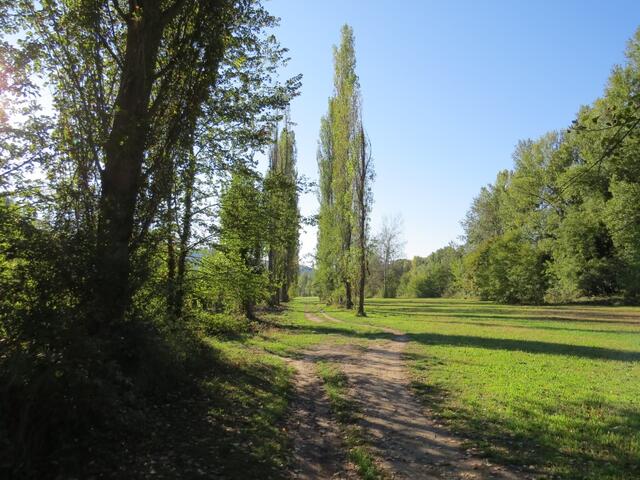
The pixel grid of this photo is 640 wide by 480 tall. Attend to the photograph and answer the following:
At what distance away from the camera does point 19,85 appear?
6.09 meters

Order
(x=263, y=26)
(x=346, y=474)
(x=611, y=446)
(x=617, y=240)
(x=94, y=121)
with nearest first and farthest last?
(x=346, y=474)
(x=611, y=446)
(x=94, y=121)
(x=263, y=26)
(x=617, y=240)

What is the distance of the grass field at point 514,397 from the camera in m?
5.38

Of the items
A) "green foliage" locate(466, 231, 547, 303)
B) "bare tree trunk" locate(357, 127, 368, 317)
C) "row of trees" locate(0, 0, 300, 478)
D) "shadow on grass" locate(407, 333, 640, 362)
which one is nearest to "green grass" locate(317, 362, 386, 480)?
"row of trees" locate(0, 0, 300, 478)

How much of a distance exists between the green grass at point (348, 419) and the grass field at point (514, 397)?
2.99 feet

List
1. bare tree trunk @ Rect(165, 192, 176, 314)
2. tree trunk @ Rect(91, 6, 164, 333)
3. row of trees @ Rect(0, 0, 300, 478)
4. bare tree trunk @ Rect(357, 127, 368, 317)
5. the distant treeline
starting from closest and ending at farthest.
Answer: row of trees @ Rect(0, 0, 300, 478) → tree trunk @ Rect(91, 6, 164, 333) → bare tree trunk @ Rect(165, 192, 176, 314) → bare tree trunk @ Rect(357, 127, 368, 317) → the distant treeline

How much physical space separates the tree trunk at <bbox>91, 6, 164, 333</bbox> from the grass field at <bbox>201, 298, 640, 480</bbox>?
101 inches

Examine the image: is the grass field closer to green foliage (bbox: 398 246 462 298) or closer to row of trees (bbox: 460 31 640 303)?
row of trees (bbox: 460 31 640 303)

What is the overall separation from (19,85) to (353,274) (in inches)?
1101

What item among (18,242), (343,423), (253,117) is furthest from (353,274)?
(18,242)

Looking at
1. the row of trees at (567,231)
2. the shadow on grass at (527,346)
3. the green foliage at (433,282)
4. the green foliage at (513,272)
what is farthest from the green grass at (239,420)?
the green foliage at (433,282)

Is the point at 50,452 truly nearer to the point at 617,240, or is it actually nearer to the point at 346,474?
the point at 346,474

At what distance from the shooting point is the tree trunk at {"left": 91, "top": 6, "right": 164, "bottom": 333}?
5703mm

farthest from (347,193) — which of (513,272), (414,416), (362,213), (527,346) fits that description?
(414,416)

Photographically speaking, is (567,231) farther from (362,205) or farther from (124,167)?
(124,167)
